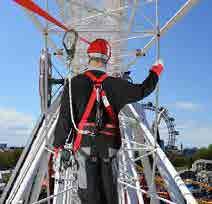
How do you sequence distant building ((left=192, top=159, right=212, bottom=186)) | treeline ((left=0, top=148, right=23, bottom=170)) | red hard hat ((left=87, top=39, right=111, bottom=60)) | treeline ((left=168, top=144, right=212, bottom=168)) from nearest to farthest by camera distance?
red hard hat ((left=87, top=39, right=111, bottom=60)) < distant building ((left=192, top=159, right=212, bottom=186)) < treeline ((left=0, top=148, right=23, bottom=170)) < treeline ((left=168, top=144, right=212, bottom=168))

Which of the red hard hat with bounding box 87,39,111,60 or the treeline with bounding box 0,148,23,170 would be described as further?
the treeline with bounding box 0,148,23,170

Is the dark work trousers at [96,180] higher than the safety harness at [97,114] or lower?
lower

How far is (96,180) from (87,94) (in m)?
0.76

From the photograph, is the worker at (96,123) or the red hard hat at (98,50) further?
the red hard hat at (98,50)

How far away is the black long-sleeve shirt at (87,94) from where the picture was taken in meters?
3.42

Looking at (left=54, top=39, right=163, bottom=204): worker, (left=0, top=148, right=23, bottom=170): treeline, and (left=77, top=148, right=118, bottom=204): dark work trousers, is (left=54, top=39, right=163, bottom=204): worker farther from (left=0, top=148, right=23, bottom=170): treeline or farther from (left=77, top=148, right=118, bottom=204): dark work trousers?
(left=0, top=148, right=23, bottom=170): treeline

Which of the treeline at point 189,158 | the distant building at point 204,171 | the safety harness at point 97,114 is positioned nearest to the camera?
the safety harness at point 97,114

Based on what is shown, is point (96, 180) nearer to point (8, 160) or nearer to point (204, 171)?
point (204, 171)

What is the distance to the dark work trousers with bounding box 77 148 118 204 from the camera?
3.35 meters

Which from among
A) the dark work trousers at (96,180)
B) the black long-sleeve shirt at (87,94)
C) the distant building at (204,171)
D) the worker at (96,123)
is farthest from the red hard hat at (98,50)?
the distant building at (204,171)

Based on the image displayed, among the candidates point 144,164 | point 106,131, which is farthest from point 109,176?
point 144,164

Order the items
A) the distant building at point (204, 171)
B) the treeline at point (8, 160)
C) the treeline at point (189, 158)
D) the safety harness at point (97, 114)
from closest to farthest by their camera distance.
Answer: the safety harness at point (97, 114) < the distant building at point (204, 171) < the treeline at point (8, 160) < the treeline at point (189, 158)

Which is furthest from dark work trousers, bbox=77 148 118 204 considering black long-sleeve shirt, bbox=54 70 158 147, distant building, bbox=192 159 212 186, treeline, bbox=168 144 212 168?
treeline, bbox=168 144 212 168

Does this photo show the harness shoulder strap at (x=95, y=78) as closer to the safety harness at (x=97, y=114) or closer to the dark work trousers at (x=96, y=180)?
the safety harness at (x=97, y=114)
